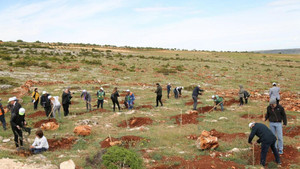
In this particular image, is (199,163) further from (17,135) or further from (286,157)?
(17,135)

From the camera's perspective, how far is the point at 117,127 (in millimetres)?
13438

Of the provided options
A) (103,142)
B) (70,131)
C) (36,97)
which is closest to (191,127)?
(103,142)

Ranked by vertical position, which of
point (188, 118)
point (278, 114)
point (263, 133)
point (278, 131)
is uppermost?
point (278, 114)

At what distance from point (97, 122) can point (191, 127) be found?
18.5 ft

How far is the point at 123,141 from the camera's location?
10406 mm

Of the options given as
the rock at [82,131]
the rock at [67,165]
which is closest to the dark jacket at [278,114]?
the rock at [67,165]

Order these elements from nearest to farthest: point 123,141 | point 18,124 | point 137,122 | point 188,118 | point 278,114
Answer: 1. point 278,114
2. point 18,124
3. point 123,141
4. point 137,122
5. point 188,118

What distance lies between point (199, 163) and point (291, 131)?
6494 mm

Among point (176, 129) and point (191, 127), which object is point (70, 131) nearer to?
point (176, 129)

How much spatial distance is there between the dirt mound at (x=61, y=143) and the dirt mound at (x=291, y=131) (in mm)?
10455

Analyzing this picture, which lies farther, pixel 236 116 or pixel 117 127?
pixel 236 116

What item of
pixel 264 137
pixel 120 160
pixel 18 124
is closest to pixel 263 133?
pixel 264 137

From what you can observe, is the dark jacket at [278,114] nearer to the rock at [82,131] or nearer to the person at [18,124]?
the rock at [82,131]

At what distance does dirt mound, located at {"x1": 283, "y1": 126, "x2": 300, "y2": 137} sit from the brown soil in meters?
5.05
